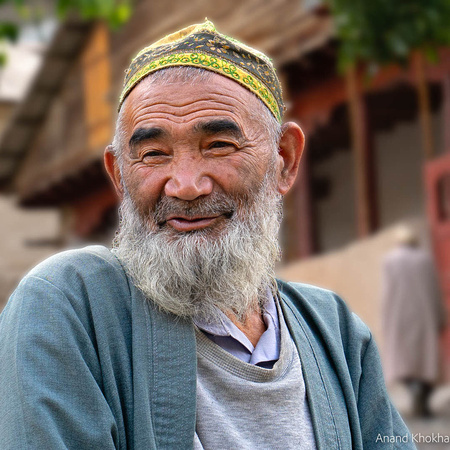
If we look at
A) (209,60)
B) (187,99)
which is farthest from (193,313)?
(209,60)

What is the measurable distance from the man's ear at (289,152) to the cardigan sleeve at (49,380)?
779mm

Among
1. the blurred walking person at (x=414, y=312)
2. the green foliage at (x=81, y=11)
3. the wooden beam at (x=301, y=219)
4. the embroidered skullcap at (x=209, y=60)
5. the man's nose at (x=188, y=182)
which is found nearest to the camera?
the man's nose at (x=188, y=182)

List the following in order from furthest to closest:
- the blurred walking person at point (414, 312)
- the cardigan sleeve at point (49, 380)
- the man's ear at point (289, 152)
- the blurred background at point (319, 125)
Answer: the blurred walking person at point (414, 312)
the blurred background at point (319, 125)
the man's ear at point (289, 152)
the cardigan sleeve at point (49, 380)

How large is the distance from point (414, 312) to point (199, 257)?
680 centimetres

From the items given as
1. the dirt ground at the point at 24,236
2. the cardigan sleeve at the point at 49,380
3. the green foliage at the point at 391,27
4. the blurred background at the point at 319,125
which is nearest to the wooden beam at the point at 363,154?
the blurred background at the point at 319,125

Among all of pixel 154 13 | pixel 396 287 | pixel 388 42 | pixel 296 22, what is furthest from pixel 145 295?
pixel 154 13

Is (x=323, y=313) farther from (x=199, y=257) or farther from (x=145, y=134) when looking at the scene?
(x=145, y=134)

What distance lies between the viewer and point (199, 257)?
6.44 ft

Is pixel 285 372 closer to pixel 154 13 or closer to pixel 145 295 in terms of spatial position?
pixel 145 295

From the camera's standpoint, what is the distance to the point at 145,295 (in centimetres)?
187

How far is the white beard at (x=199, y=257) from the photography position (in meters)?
1.92

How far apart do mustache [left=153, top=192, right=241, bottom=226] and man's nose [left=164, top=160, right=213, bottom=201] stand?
0.02 meters

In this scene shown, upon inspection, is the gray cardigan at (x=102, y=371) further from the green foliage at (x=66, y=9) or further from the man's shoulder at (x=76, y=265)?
the green foliage at (x=66, y=9)

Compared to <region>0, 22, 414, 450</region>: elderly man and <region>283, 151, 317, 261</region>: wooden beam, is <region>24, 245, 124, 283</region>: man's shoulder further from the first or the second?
<region>283, 151, 317, 261</region>: wooden beam
